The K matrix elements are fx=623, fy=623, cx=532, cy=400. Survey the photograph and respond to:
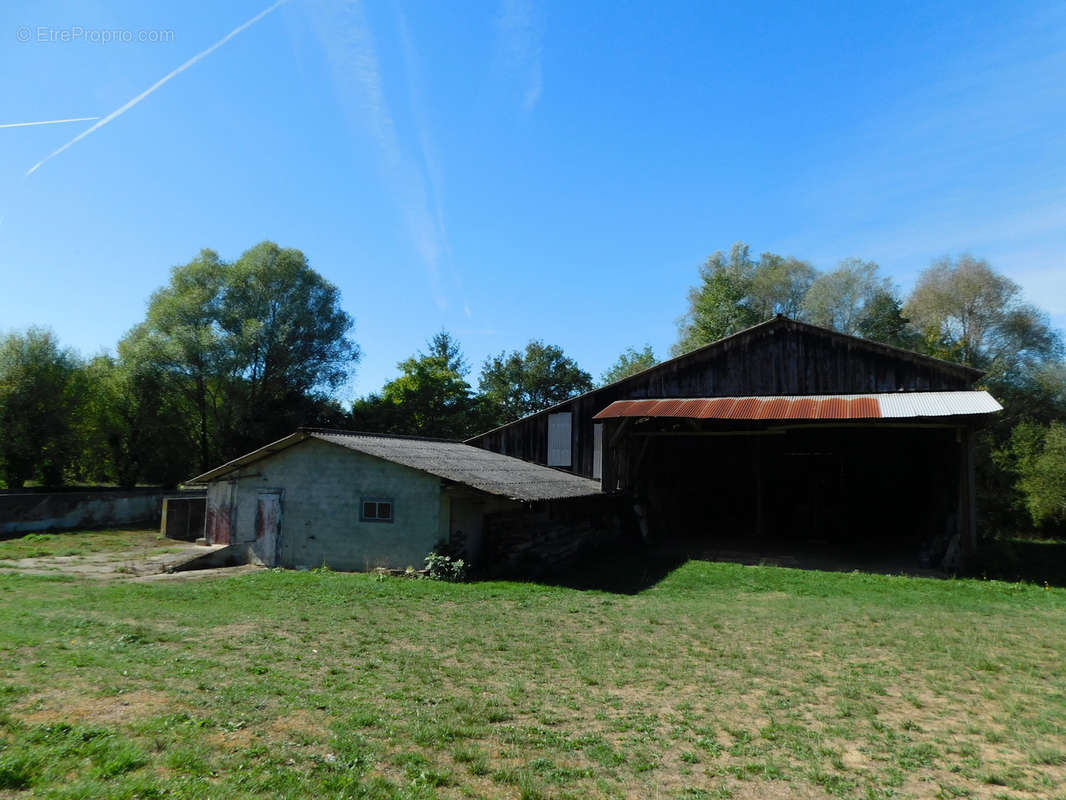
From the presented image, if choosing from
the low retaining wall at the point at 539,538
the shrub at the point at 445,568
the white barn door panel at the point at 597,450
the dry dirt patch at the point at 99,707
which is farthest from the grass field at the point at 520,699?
the white barn door panel at the point at 597,450

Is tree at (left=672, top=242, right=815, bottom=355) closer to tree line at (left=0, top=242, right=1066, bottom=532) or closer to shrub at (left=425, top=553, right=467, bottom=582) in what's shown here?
tree line at (left=0, top=242, right=1066, bottom=532)

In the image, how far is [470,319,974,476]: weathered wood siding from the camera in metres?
20.5

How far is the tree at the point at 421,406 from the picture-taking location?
44625 millimetres

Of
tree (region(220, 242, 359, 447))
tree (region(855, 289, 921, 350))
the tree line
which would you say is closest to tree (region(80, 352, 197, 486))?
the tree line

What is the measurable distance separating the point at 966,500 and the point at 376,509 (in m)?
17.5

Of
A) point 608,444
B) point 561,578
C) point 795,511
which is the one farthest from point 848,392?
point 561,578

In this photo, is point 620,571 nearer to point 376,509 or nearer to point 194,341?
point 376,509

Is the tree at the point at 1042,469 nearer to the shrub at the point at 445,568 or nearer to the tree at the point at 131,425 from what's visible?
the shrub at the point at 445,568

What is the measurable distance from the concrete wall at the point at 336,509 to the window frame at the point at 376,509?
0.08m

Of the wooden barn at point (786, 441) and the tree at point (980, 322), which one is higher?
the tree at point (980, 322)

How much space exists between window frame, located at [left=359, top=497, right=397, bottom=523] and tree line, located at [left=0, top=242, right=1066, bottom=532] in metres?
23.1

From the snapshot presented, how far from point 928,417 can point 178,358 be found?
3713 cm

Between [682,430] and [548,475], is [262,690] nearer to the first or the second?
[548,475]

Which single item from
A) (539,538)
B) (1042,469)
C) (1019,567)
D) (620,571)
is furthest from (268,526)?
(1042,469)
